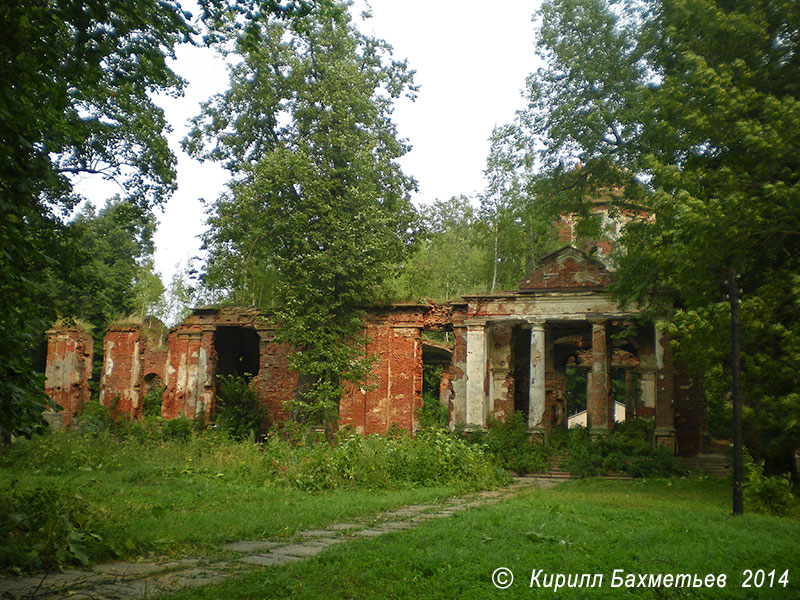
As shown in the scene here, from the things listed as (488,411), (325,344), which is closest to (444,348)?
(488,411)

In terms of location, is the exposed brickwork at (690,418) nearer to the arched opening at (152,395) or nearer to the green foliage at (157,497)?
the green foliage at (157,497)

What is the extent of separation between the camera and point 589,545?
272 inches

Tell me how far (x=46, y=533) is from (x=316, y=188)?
15005 mm

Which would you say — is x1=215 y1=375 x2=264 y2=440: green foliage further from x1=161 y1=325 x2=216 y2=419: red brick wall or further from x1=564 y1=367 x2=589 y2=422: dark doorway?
x1=564 y1=367 x2=589 y2=422: dark doorway

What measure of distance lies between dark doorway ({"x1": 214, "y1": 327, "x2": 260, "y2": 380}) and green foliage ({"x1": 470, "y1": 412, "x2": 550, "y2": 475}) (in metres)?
10.5

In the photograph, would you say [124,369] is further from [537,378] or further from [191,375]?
[537,378]

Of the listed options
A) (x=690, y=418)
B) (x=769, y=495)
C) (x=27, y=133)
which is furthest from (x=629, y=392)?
(x=27, y=133)

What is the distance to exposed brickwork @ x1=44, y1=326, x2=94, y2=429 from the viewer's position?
1109 inches

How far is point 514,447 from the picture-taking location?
1933 centimetres

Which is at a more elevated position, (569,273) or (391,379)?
(569,273)

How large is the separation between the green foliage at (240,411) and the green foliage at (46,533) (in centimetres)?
1645

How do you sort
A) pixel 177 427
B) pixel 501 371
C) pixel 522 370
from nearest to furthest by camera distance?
pixel 177 427, pixel 501 371, pixel 522 370

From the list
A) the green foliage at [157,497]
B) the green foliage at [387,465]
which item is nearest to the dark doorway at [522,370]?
the green foliage at [387,465]

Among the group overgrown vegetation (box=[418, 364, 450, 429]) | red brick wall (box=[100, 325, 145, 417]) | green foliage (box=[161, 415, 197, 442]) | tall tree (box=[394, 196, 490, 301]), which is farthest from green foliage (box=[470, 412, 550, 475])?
red brick wall (box=[100, 325, 145, 417])
